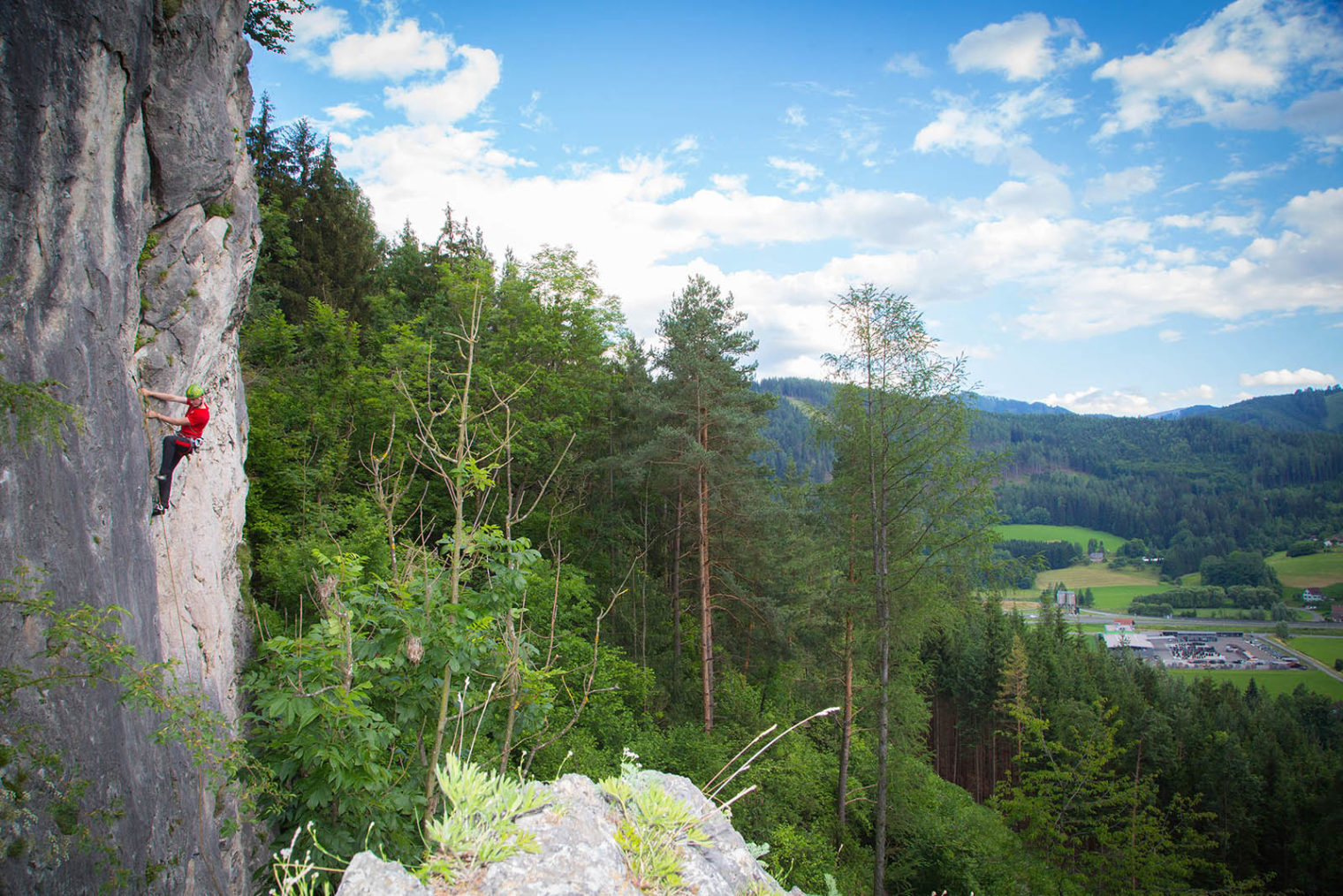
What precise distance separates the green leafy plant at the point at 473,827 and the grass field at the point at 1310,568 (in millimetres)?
137666

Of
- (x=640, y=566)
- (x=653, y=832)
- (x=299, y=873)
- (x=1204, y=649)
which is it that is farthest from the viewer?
(x=1204, y=649)

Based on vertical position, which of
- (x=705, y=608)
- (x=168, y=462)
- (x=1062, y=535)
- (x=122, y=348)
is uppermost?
(x=122, y=348)

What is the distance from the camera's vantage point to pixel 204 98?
664cm

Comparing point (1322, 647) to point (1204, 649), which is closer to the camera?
point (1322, 647)

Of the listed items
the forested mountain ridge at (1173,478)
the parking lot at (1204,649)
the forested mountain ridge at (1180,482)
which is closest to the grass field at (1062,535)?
the forested mountain ridge at (1173,478)

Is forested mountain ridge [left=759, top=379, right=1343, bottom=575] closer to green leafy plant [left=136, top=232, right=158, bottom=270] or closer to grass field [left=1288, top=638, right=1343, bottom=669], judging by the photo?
grass field [left=1288, top=638, right=1343, bottom=669]

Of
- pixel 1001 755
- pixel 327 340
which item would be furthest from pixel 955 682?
pixel 327 340

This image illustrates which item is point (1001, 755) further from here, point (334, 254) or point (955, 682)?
point (334, 254)

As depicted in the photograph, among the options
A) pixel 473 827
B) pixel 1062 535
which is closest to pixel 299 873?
pixel 473 827

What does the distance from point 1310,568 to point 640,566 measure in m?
136

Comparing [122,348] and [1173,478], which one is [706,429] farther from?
[1173,478]

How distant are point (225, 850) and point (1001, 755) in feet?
138

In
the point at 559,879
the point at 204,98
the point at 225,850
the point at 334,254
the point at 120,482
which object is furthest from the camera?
the point at 334,254

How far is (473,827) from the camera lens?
75.8 inches
